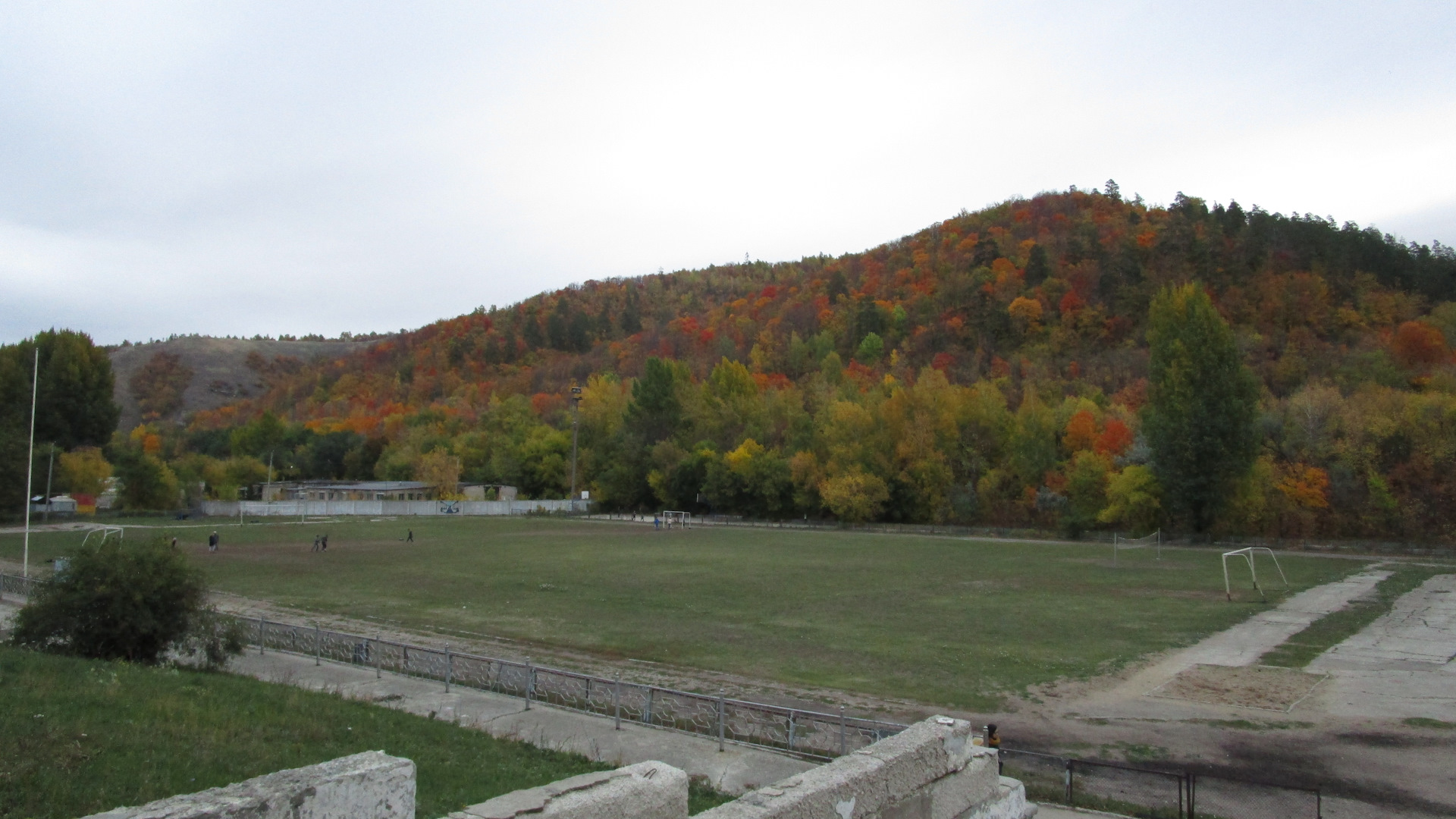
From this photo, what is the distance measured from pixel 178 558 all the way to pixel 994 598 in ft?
84.0

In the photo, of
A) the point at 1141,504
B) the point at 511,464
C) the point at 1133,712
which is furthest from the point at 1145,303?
the point at 1133,712

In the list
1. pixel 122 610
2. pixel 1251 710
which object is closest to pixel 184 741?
pixel 122 610

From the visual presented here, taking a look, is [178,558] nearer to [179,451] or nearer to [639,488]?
[639,488]

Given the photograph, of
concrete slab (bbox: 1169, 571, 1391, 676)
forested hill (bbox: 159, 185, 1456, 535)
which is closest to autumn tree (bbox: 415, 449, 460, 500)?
forested hill (bbox: 159, 185, 1456, 535)

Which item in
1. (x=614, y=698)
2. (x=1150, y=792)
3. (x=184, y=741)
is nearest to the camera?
(x=184, y=741)

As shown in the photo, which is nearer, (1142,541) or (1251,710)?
(1251,710)

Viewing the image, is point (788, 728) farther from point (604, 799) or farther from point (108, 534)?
point (108, 534)

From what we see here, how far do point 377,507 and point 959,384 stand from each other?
68655 mm

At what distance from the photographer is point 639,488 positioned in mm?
100688

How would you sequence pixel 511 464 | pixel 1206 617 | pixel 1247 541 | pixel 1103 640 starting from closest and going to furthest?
1. pixel 1103 640
2. pixel 1206 617
3. pixel 1247 541
4. pixel 511 464

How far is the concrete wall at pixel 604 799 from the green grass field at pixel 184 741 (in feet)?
11.4

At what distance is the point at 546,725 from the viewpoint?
14141 millimetres

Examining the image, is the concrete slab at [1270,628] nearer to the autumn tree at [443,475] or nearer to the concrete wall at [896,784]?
the concrete wall at [896,784]

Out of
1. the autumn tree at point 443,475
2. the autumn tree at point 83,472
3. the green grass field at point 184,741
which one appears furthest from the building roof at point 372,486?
the green grass field at point 184,741
